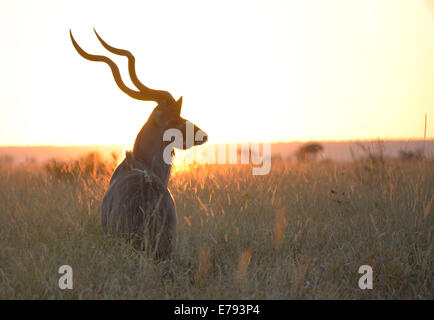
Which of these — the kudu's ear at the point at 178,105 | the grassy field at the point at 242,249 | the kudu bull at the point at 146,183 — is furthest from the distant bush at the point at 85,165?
the kudu's ear at the point at 178,105

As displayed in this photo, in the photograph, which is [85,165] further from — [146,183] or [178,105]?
[146,183]

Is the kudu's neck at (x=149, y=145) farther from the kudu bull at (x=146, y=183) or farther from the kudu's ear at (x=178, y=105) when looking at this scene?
the kudu's ear at (x=178, y=105)

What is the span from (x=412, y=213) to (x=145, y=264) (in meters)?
3.73

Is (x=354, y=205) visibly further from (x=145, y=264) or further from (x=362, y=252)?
(x=145, y=264)

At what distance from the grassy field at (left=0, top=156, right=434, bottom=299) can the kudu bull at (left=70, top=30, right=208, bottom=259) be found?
19 cm

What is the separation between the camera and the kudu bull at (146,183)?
13.7 feet

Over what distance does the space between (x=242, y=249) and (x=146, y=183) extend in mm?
1397

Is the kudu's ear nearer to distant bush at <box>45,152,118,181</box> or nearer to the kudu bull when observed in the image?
the kudu bull

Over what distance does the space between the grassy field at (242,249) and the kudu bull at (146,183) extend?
193 millimetres

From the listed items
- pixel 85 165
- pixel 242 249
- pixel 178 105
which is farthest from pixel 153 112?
pixel 85 165

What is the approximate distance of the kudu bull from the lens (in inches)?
164

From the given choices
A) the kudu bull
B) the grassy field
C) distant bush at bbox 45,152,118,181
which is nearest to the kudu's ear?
the kudu bull
